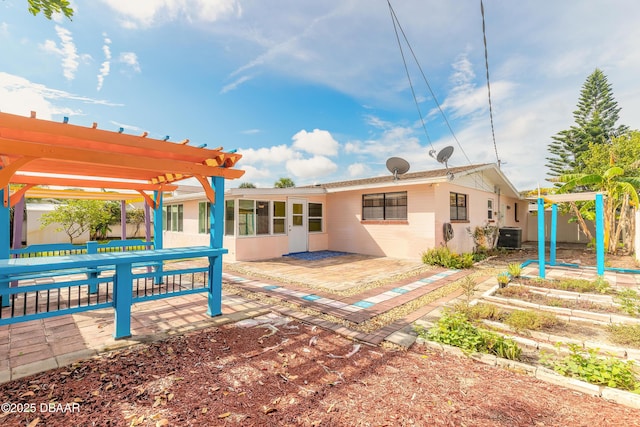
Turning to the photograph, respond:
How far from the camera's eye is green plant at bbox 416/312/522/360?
3.13m

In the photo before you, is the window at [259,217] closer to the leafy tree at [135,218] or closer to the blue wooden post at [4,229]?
the blue wooden post at [4,229]

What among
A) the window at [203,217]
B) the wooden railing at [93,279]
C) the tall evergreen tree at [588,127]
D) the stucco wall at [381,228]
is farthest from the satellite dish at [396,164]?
the tall evergreen tree at [588,127]

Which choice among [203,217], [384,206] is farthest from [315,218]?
[203,217]

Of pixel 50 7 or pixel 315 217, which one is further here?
pixel 315 217

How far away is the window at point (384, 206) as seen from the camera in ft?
35.7

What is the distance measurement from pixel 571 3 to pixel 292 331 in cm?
825

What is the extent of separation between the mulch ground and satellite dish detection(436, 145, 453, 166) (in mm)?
8713

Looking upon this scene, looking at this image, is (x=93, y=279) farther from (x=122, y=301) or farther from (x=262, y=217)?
(x=262, y=217)

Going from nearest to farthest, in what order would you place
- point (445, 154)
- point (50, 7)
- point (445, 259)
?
point (50, 7), point (445, 259), point (445, 154)

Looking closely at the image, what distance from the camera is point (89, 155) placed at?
3.41 meters

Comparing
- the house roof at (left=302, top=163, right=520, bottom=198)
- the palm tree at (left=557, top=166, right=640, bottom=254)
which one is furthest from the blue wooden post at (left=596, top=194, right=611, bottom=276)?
the palm tree at (left=557, top=166, right=640, bottom=254)

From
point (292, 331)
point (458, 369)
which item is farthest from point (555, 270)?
point (292, 331)

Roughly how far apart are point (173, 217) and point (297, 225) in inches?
263

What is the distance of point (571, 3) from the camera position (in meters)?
5.54
